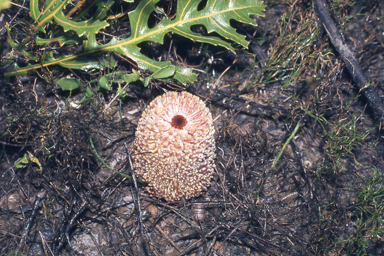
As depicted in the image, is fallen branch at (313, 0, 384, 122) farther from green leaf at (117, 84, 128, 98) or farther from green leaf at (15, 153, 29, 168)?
green leaf at (15, 153, 29, 168)

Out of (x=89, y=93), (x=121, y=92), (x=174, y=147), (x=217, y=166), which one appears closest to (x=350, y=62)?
(x=217, y=166)

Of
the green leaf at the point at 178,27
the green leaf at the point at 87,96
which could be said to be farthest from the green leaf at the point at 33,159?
the green leaf at the point at 178,27

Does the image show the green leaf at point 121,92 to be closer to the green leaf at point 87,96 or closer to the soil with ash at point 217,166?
the soil with ash at point 217,166

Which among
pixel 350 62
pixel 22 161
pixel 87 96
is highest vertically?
pixel 350 62

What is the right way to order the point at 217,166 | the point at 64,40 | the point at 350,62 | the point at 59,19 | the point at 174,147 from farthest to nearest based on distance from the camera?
1. the point at 350,62
2. the point at 217,166
3. the point at 64,40
4. the point at 59,19
5. the point at 174,147

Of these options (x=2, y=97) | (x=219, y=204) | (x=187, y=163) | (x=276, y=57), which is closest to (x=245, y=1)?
(x=276, y=57)

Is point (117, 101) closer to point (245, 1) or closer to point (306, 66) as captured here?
point (245, 1)

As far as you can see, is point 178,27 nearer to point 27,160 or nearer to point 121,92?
point 121,92
